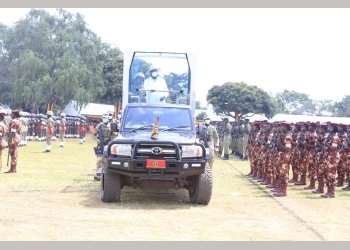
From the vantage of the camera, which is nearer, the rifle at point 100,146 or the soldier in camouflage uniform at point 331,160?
the soldier in camouflage uniform at point 331,160

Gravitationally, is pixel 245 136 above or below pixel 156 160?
below

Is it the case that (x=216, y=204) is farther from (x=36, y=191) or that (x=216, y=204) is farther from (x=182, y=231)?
(x=36, y=191)

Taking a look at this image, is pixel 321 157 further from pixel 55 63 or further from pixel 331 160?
pixel 55 63

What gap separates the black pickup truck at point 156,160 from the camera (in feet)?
30.8

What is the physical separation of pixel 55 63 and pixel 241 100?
19.7m

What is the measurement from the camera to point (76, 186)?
495 inches

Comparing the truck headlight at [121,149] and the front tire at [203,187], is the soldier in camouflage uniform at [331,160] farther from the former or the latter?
the truck headlight at [121,149]

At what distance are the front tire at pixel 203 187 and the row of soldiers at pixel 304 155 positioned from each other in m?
2.37

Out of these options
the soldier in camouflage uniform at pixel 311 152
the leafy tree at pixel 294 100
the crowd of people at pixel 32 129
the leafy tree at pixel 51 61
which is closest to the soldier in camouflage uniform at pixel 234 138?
the crowd of people at pixel 32 129

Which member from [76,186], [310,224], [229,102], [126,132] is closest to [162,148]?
[126,132]

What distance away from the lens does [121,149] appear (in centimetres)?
952

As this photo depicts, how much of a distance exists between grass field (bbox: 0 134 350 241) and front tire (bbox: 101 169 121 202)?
184 mm

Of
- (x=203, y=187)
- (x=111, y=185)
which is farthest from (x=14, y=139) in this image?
(x=203, y=187)

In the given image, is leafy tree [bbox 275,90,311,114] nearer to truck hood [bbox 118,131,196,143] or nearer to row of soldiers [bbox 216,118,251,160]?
row of soldiers [bbox 216,118,251,160]
